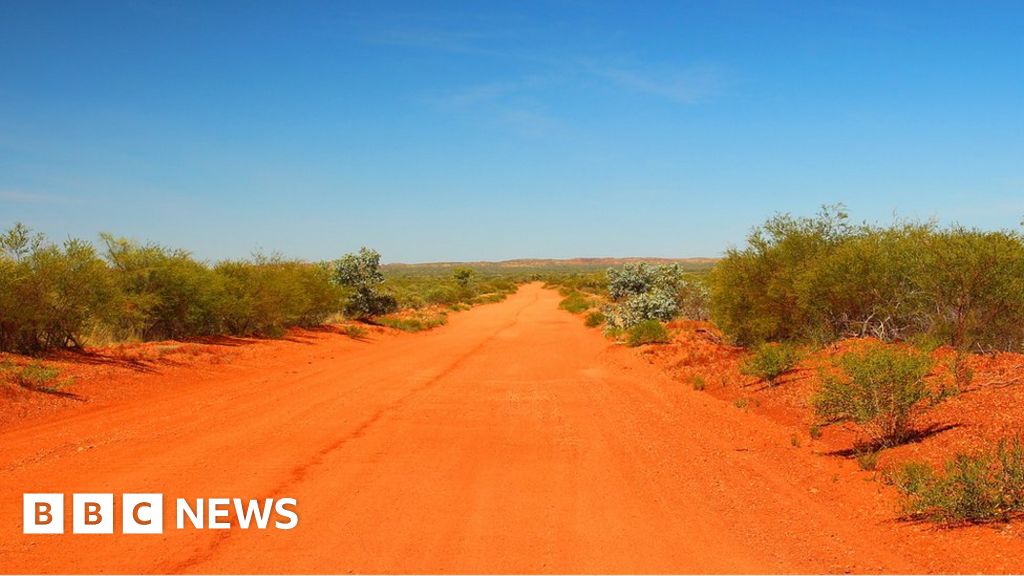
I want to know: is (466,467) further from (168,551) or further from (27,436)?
(27,436)

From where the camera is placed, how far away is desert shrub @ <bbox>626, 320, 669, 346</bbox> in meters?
22.1

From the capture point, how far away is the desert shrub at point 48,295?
14578 millimetres

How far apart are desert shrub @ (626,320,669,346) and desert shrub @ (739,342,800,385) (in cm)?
758

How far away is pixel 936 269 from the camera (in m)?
13.2

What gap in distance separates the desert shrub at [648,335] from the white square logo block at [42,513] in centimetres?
1733

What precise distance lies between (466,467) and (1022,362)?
889 cm

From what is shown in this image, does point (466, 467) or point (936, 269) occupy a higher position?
point (936, 269)

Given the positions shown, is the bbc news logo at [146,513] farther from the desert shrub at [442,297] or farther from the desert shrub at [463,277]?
the desert shrub at [463,277]

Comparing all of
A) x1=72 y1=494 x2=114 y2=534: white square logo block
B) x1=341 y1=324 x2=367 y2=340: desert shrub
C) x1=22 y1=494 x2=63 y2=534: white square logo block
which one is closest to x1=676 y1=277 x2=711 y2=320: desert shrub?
x1=341 y1=324 x2=367 y2=340: desert shrub


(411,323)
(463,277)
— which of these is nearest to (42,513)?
(411,323)

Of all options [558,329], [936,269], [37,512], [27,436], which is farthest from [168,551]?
[558,329]

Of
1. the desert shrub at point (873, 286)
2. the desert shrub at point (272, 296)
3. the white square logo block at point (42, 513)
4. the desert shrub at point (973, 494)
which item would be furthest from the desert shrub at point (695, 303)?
the white square logo block at point (42, 513)

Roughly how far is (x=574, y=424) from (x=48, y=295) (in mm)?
11235

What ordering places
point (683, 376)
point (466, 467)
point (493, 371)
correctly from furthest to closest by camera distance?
point (493, 371)
point (683, 376)
point (466, 467)
